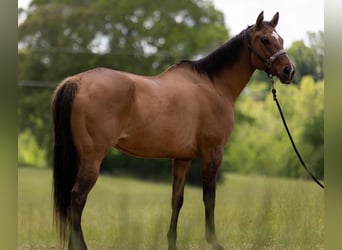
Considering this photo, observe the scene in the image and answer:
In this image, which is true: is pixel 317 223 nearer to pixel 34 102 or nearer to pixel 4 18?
pixel 4 18

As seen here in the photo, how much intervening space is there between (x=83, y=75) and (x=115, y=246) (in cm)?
147

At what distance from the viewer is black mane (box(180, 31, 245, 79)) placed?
5191 mm

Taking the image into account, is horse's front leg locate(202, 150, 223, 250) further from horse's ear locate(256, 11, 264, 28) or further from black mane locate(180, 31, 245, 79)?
horse's ear locate(256, 11, 264, 28)

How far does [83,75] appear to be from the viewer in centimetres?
434

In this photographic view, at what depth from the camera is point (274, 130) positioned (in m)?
21.0

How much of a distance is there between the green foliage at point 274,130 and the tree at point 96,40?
3362 mm

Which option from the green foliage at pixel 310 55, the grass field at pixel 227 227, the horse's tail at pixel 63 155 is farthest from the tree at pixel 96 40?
the horse's tail at pixel 63 155

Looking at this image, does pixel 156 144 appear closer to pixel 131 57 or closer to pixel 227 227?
pixel 227 227

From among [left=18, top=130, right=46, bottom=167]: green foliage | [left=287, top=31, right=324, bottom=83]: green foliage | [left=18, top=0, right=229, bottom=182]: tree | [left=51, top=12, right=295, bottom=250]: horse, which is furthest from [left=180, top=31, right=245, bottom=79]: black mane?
[left=18, top=130, right=46, bottom=167]: green foliage

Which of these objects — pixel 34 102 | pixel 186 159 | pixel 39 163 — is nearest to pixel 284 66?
pixel 186 159

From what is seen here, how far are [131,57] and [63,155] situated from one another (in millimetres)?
15530

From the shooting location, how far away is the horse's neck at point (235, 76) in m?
5.23

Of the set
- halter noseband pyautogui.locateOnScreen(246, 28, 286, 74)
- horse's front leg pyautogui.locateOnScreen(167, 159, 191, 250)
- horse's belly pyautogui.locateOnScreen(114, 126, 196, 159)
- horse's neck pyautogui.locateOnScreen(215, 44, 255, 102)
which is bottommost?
horse's front leg pyautogui.locateOnScreen(167, 159, 191, 250)

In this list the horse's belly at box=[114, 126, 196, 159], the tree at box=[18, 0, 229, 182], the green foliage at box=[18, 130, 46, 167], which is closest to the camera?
the horse's belly at box=[114, 126, 196, 159]
